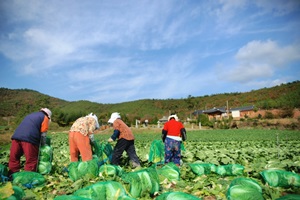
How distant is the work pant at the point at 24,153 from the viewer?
16.9 feet

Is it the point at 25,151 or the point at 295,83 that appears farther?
the point at 295,83

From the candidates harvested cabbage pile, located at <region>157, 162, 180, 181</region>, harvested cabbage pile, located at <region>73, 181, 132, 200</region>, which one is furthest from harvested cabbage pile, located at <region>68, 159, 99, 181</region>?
harvested cabbage pile, located at <region>73, 181, 132, 200</region>

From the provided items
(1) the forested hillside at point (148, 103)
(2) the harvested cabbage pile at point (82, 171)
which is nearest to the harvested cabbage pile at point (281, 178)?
(2) the harvested cabbage pile at point (82, 171)

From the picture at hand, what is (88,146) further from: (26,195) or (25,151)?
(26,195)

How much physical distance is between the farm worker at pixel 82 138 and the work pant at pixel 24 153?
0.85 metres

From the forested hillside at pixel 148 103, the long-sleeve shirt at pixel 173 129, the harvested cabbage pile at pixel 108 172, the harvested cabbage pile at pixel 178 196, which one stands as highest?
the forested hillside at pixel 148 103

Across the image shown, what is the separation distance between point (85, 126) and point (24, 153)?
1.42m

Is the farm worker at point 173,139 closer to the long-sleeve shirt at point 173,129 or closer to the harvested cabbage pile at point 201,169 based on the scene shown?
the long-sleeve shirt at point 173,129

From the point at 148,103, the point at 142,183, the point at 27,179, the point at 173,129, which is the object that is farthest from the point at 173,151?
the point at 148,103

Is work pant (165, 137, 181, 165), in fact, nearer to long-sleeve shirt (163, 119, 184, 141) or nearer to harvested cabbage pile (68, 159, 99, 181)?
long-sleeve shirt (163, 119, 184, 141)

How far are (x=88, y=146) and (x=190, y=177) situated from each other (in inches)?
98.3

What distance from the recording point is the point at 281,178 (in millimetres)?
4035

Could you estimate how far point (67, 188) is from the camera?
4160 millimetres

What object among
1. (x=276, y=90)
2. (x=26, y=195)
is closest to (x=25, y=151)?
(x=26, y=195)
